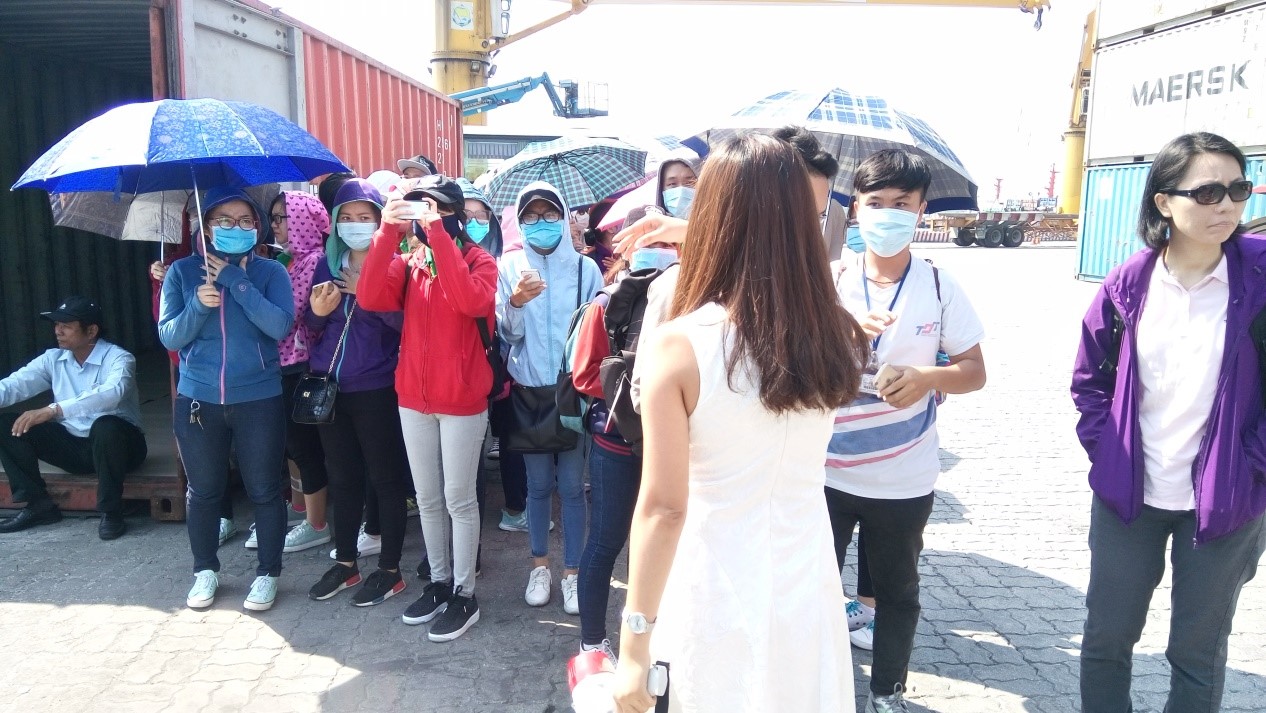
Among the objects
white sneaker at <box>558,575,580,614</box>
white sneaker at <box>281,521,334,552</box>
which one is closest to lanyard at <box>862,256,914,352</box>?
white sneaker at <box>558,575,580,614</box>

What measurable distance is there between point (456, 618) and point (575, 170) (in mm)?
2949

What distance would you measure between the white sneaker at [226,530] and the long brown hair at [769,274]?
12.5 ft

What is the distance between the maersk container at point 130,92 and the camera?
4.53m

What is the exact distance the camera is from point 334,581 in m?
3.94

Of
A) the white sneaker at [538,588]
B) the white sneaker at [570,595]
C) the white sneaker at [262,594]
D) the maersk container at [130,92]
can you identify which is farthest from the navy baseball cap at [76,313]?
the white sneaker at [570,595]

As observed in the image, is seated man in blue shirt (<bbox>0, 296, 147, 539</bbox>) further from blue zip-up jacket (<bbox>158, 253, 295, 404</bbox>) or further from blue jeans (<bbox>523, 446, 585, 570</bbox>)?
blue jeans (<bbox>523, 446, 585, 570</bbox>)

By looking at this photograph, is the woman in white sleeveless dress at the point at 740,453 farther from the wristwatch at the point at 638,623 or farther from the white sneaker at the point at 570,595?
the white sneaker at the point at 570,595

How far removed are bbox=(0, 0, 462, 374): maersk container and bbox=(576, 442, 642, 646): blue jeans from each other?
3.00 meters

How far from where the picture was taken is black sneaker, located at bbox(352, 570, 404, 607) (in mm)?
3842

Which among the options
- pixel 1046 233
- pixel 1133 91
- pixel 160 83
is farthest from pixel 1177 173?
pixel 1046 233

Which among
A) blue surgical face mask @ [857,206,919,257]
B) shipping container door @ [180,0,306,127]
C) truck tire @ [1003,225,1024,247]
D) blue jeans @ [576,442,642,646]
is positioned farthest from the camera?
truck tire @ [1003,225,1024,247]

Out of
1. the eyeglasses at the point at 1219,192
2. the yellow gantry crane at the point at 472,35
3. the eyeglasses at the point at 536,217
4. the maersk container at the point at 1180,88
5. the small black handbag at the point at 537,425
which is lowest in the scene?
the small black handbag at the point at 537,425

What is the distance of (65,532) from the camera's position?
15.3 ft

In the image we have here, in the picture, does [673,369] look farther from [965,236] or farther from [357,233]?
[965,236]
